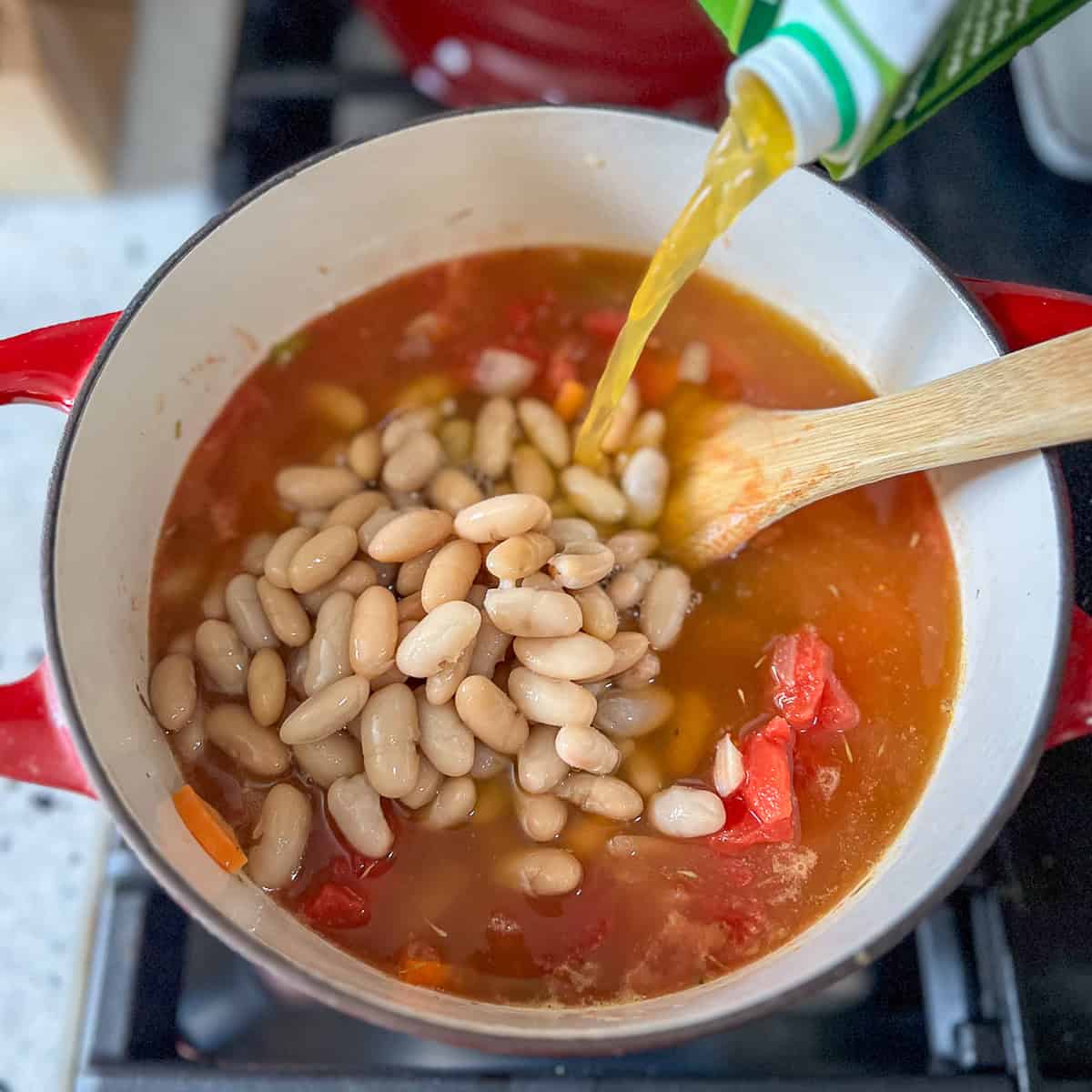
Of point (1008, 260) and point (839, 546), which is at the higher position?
point (1008, 260)

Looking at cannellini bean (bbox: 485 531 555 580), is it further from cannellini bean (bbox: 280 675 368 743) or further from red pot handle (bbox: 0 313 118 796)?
red pot handle (bbox: 0 313 118 796)

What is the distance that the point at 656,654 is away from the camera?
0.86 m

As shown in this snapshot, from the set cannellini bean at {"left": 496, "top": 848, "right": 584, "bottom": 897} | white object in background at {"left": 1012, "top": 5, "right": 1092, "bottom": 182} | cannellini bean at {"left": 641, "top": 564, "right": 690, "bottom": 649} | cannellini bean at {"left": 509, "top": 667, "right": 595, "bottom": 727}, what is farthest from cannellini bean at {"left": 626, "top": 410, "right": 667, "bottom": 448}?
white object in background at {"left": 1012, "top": 5, "right": 1092, "bottom": 182}

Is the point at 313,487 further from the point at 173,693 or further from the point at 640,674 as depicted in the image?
the point at 640,674

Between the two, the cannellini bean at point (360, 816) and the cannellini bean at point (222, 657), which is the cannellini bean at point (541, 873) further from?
the cannellini bean at point (222, 657)

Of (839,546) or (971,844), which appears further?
(839,546)

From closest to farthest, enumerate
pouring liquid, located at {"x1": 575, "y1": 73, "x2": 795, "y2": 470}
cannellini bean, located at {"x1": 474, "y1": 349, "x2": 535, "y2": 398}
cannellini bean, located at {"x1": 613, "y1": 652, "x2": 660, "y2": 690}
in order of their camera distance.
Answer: pouring liquid, located at {"x1": 575, "y1": 73, "x2": 795, "y2": 470} < cannellini bean, located at {"x1": 613, "y1": 652, "x2": 660, "y2": 690} < cannellini bean, located at {"x1": 474, "y1": 349, "x2": 535, "y2": 398}

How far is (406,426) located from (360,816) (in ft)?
1.05

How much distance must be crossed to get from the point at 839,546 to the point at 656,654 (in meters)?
0.17

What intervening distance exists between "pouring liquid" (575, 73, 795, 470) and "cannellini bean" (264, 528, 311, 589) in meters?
0.26

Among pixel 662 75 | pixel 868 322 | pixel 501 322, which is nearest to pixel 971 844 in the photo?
pixel 868 322

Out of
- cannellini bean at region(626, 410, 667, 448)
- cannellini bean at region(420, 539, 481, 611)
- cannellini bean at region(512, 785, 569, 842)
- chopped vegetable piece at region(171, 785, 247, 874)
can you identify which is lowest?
chopped vegetable piece at region(171, 785, 247, 874)

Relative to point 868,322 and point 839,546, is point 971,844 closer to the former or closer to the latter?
point 839,546

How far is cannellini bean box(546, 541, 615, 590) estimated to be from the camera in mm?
807
